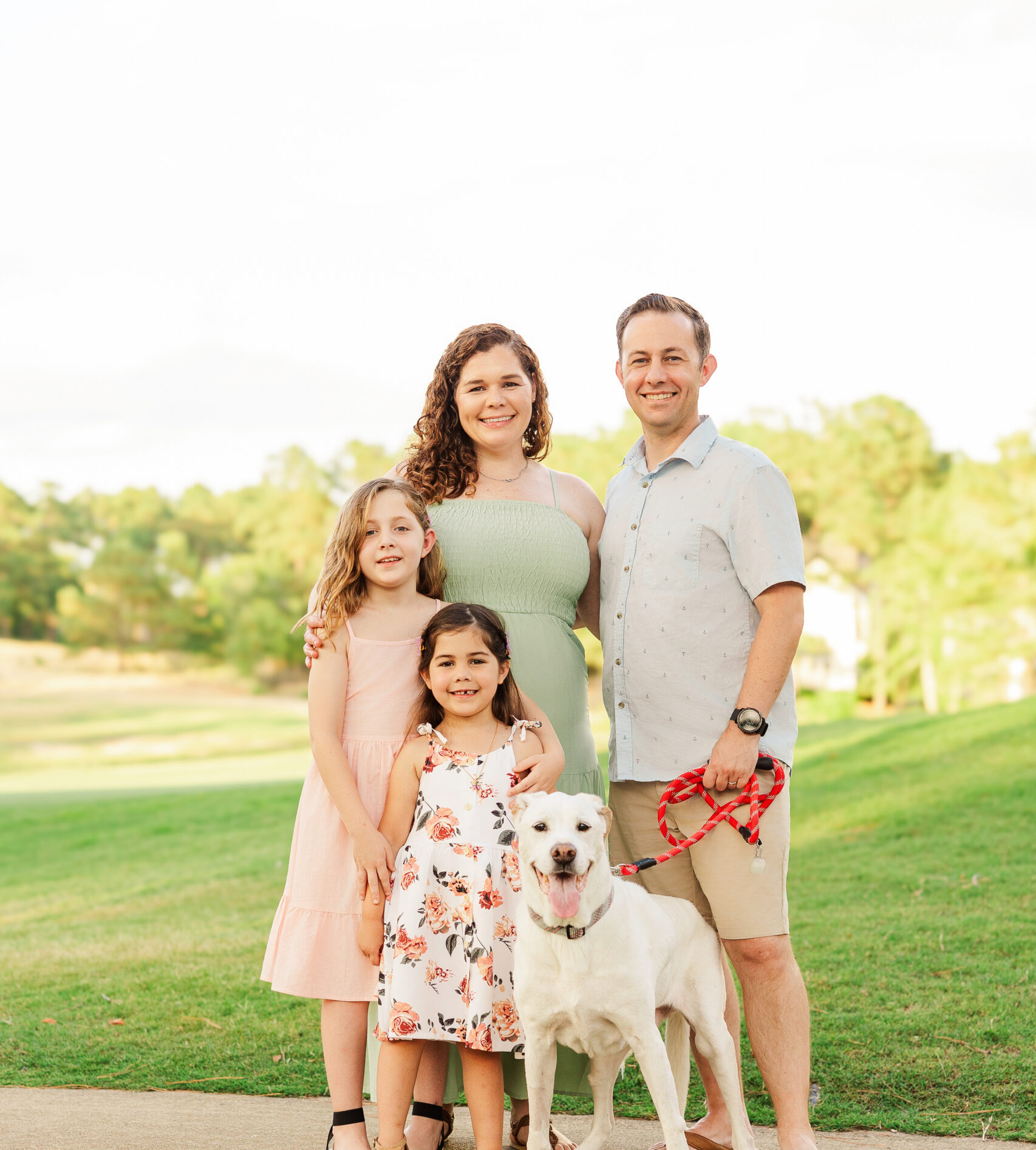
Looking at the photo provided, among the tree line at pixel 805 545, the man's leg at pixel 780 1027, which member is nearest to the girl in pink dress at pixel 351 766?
the man's leg at pixel 780 1027

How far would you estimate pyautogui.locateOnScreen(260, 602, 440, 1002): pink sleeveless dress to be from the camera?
3834mm

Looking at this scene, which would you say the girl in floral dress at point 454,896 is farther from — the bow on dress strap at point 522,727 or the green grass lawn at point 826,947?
the green grass lawn at point 826,947

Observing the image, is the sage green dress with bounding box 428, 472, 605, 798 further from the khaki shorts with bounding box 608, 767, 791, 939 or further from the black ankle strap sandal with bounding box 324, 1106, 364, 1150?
the black ankle strap sandal with bounding box 324, 1106, 364, 1150

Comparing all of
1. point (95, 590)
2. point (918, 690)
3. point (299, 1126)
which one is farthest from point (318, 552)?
point (299, 1126)

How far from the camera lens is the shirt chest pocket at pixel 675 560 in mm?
3883

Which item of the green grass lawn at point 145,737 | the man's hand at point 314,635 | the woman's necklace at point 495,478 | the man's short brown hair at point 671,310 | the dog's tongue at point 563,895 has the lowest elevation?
→ the green grass lawn at point 145,737

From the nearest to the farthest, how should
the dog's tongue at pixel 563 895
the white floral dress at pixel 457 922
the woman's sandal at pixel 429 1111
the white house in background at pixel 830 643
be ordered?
the dog's tongue at pixel 563 895 → the white floral dress at pixel 457 922 → the woman's sandal at pixel 429 1111 → the white house in background at pixel 830 643

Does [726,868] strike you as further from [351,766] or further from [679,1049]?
[351,766]

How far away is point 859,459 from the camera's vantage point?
36312mm

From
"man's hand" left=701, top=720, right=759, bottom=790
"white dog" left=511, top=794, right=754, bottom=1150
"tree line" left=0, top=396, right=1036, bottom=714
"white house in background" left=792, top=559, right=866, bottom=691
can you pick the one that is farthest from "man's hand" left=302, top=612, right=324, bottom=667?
"white house in background" left=792, top=559, right=866, bottom=691

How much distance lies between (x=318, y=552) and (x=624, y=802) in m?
43.8

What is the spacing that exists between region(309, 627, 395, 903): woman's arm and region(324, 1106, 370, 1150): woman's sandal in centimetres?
69

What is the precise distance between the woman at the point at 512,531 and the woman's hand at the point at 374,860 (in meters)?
0.65

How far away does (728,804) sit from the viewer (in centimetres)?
374
